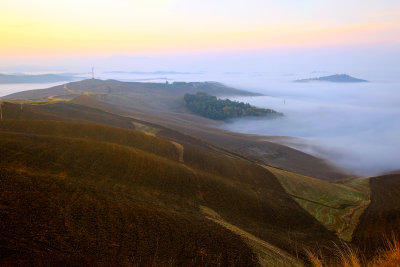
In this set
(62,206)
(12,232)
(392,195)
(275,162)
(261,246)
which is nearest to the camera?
(12,232)

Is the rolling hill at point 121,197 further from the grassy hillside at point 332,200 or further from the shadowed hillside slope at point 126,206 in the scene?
the grassy hillside at point 332,200

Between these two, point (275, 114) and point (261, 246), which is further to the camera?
point (275, 114)

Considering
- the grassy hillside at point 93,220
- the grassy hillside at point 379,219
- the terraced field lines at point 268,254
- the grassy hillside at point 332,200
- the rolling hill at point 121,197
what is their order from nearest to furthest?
1. the grassy hillside at point 93,220
2. the rolling hill at point 121,197
3. the terraced field lines at point 268,254
4. the grassy hillside at point 379,219
5. the grassy hillside at point 332,200

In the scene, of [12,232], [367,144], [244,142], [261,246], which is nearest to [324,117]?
[367,144]

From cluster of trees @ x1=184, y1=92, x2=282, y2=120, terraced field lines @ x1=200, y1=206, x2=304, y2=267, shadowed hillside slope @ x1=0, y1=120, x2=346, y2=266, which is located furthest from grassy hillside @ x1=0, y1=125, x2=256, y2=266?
cluster of trees @ x1=184, y1=92, x2=282, y2=120

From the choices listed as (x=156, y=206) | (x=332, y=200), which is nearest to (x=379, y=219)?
(x=332, y=200)

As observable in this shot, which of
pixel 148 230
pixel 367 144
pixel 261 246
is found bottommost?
pixel 367 144

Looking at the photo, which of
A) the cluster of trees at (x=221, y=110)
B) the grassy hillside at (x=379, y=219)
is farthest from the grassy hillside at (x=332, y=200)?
the cluster of trees at (x=221, y=110)

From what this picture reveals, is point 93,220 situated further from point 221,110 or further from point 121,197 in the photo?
point 221,110

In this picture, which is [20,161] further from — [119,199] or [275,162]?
[275,162]
